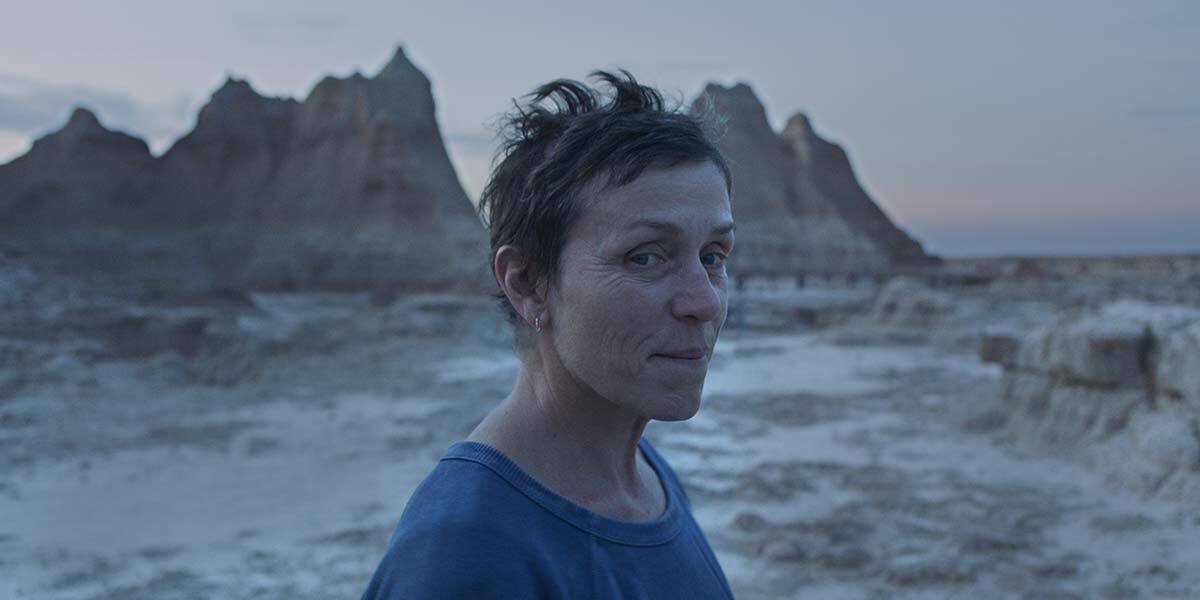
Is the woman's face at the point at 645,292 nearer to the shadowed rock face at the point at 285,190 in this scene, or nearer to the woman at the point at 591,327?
the woman at the point at 591,327

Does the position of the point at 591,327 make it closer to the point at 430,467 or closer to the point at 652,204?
the point at 652,204

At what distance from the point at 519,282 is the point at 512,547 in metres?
0.42

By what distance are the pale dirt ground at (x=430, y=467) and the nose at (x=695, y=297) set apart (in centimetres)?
448

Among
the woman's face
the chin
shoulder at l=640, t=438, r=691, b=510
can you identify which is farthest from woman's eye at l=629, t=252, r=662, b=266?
shoulder at l=640, t=438, r=691, b=510

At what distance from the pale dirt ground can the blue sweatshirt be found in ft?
14.2

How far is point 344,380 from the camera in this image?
1522 centimetres

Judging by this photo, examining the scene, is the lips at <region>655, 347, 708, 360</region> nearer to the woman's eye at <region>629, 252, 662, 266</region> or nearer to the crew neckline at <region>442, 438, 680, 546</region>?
the woman's eye at <region>629, 252, 662, 266</region>

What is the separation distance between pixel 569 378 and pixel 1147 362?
873 cm

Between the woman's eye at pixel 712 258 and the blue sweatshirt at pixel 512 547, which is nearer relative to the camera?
the blue sweatshirt at pixel 512 547

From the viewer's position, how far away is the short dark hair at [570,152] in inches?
50.7

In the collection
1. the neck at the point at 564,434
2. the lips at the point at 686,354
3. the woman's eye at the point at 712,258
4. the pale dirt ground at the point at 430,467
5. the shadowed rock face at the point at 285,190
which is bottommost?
the pale dirt ground at the point at 430,467

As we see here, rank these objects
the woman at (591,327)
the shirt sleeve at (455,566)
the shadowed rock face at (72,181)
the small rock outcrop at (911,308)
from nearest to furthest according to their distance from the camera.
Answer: the shirt sleeve at (455,566), the woman at (591,327), the small rock outcrop at (911,308), the shadowed rock face at (72,181)

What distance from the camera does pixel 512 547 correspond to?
1.14 metres

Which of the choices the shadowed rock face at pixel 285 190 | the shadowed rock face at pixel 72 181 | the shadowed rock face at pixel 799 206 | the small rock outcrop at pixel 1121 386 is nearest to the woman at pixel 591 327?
the small rock outcrop at pixel 1121 386
